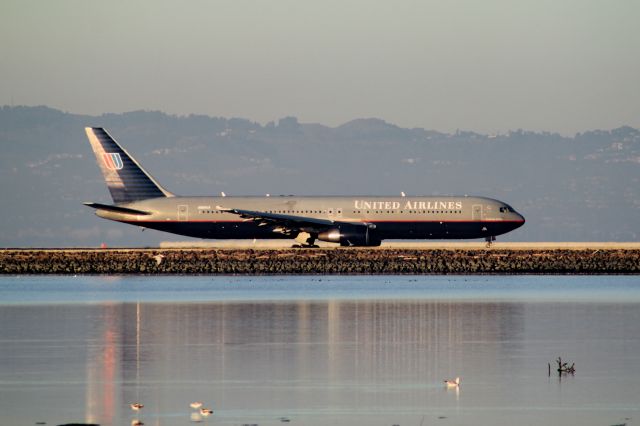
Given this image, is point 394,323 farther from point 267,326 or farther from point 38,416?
point 38,416

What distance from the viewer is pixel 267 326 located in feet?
126

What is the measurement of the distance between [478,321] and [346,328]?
471 centimetres

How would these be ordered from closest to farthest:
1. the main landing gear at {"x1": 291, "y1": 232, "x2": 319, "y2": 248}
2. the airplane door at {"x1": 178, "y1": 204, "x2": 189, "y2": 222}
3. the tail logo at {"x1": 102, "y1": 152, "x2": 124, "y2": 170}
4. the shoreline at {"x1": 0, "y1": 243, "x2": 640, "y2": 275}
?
the shoreline at {"x1": 0, "y1": 243, "x2": 640, "y2": 275} < the main landing gear at {"x1": 291, "y1": 232, "x2": 319, "y2": 248} < the airplane door at {"x1": 178, "y1": 204, "x2": 189, "y2": 222} < the tail logo at {"x1": 102, "y1": 152, "x2": 124, "y2": 170}

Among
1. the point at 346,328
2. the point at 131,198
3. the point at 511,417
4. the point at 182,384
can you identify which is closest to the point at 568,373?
the point at 511,417

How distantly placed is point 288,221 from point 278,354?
56.4m

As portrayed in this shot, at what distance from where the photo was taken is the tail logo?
9706 cm

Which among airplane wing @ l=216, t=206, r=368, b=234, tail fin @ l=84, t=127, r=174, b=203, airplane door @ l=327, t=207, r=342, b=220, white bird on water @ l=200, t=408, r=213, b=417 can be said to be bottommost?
white bird on water @ l=200, t=408, r=213, b=417

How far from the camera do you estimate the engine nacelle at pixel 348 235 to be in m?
86.5

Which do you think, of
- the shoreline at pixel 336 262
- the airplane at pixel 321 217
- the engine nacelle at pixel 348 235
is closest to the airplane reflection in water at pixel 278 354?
Answer: the shoreline at pixel 336 262

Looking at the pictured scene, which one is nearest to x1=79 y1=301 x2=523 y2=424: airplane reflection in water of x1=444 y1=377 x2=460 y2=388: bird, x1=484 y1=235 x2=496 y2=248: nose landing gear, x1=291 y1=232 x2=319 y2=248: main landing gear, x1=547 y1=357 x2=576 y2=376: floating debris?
x1=444 y1=377 x2=460 y2=388: bird

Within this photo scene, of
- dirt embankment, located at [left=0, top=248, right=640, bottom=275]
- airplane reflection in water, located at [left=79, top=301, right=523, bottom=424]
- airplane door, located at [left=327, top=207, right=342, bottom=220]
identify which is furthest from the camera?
airplane door, located at [left=327, top=207, right=342, bottom=220]

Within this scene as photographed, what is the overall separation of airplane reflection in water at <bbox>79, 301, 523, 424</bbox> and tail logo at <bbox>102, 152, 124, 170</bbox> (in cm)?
5135

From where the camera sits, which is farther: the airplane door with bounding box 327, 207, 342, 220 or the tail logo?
the tail logo

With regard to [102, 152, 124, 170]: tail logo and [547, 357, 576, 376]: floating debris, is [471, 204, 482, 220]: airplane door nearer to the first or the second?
[102, 152, 124, 170]: tail logo
